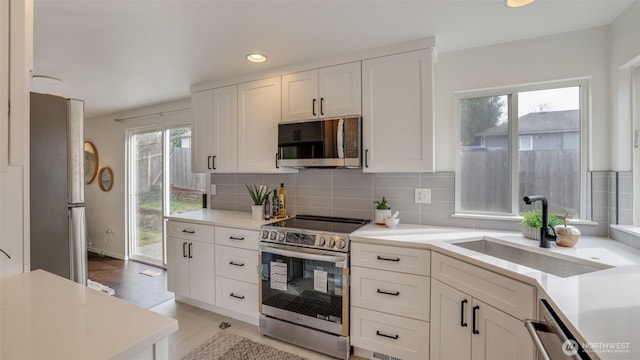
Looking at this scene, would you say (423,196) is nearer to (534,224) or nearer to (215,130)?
(534,224)

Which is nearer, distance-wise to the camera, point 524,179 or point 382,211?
point 524,179

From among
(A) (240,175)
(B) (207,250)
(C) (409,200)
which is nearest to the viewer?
(C) (409,200)

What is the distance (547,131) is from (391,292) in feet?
5.35

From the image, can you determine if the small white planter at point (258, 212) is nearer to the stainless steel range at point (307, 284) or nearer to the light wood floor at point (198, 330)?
the stainless steel range at point (307, 284)

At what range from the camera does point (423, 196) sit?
229cm

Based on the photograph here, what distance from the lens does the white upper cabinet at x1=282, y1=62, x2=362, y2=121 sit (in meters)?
2.21

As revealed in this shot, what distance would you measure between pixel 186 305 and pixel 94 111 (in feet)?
11.0

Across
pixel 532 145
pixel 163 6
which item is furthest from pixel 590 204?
pixel 163 6

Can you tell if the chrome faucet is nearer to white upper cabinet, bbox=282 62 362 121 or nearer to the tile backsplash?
the tile backsplash

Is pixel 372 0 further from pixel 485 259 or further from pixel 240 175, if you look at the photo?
pixel 240 175

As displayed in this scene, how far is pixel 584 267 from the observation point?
139cm

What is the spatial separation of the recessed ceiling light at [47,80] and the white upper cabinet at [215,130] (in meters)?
1.28

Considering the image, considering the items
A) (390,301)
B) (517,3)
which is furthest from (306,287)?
(517,3)

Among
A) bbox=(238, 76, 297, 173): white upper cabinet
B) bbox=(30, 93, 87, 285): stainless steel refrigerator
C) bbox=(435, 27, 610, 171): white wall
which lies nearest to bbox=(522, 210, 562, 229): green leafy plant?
bbox=(435, 27, 610, 171): white wall
